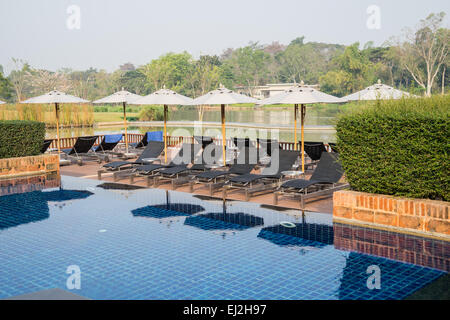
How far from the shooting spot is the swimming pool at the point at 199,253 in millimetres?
→ 5238

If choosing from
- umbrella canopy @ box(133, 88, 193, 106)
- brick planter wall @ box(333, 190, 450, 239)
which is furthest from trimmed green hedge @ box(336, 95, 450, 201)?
umbrella canopy @ box(133, 88, 193, 106)

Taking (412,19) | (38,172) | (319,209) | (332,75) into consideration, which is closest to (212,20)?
(332,75)

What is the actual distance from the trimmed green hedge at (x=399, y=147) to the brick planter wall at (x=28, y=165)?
29.2 feet

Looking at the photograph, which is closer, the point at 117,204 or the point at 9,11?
the point at 117,204

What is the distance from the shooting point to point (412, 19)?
54.9 m

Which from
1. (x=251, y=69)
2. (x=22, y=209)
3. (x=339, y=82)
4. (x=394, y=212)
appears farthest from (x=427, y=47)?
(x=22, y=209)

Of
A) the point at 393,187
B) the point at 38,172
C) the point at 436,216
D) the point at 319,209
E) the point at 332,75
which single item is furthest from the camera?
the point at 332,75

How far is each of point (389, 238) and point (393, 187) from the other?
35.2 inches

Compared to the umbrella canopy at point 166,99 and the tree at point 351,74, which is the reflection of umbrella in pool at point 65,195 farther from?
the tree at point 351,74

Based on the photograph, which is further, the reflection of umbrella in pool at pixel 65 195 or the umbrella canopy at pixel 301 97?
the reflection of umbrella in pool at pixel 65 195

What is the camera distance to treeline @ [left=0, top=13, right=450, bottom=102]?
5541 cm

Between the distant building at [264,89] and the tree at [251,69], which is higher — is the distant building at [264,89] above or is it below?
below

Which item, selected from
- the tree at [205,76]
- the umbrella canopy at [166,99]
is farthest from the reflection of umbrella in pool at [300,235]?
the tree at [205,76]

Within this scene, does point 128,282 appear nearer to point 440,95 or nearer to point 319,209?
point 319,209
